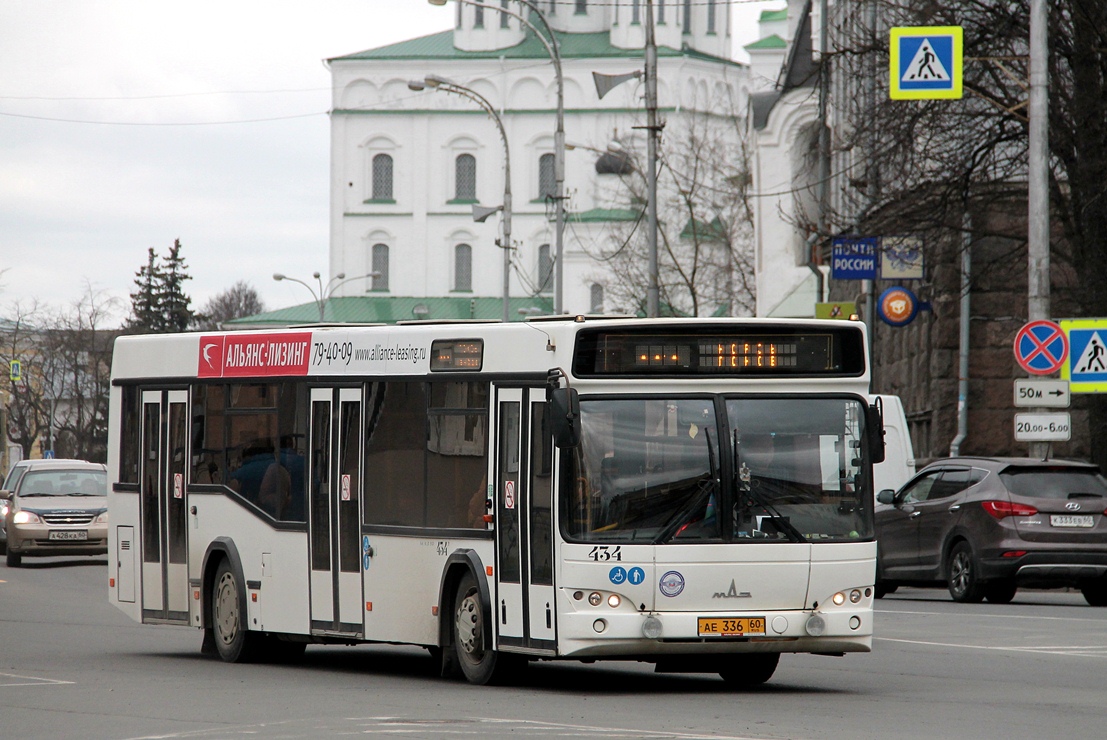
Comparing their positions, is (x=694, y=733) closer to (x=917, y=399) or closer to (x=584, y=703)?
(x=584, y=703)

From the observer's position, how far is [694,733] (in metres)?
9.34

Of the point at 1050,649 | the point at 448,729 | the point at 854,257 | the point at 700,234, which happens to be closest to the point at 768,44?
the point at 700,234

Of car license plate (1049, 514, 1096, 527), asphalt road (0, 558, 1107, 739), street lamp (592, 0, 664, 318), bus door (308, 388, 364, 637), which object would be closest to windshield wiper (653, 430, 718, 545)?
asphalt road (0, 558, 1107, 739)

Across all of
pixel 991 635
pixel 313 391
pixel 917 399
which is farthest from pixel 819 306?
pixel 313 391

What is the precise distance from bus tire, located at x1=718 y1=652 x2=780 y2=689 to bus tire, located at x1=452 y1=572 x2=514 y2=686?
1.51 m

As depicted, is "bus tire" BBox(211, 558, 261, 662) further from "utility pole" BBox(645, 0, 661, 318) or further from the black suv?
"utility pole" BBox(645, 0, 661, 318)

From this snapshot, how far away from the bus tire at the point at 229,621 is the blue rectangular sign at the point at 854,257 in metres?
18.7

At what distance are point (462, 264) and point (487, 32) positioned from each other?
15250mm

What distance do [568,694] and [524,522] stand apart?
1.09m

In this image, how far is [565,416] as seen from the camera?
441 inches

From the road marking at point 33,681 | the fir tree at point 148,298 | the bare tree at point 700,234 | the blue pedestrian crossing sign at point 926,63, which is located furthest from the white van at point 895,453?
the fir tree at point 148,298

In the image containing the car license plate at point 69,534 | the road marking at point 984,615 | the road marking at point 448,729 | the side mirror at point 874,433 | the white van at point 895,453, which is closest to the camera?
the road marking at point 448,729

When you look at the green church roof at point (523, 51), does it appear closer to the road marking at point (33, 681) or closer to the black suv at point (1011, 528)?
the black suv at point (1011, 528)

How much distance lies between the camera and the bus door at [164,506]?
50.6 ft
